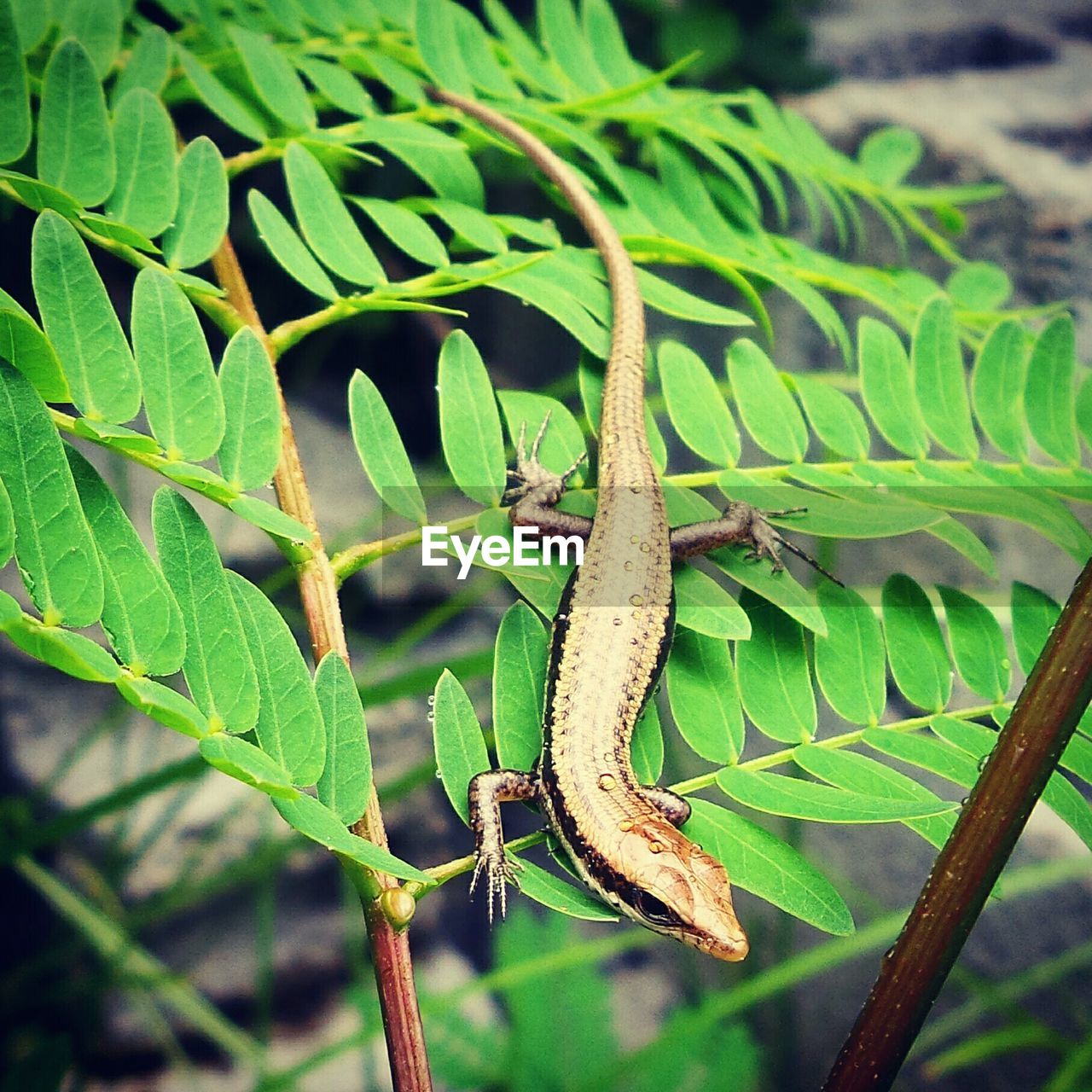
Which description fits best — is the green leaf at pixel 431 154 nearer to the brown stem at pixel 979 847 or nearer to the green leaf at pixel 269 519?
the green leaf at pixel 269 519

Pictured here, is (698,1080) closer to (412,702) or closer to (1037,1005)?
(1037,1005)

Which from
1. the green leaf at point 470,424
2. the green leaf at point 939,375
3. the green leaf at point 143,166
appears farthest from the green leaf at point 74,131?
the green leaf at point 939,375

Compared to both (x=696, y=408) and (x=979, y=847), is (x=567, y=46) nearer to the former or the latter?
(x=696, y=408)

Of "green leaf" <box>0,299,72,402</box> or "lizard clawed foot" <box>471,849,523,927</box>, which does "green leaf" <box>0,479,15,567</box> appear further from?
"lizard clawed foot" <box>471,849,523,927</box>

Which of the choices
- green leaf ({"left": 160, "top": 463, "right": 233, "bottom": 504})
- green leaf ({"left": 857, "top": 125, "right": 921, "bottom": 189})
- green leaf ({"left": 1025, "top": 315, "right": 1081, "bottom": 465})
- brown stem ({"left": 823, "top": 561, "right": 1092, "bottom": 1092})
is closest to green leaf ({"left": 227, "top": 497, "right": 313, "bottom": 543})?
green leaf ({"left": 160, "top": 463, "right": 233, "bottom": 504})

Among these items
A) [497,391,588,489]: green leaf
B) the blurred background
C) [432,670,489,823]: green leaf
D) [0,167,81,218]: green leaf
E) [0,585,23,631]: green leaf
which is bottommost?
the blurred background
